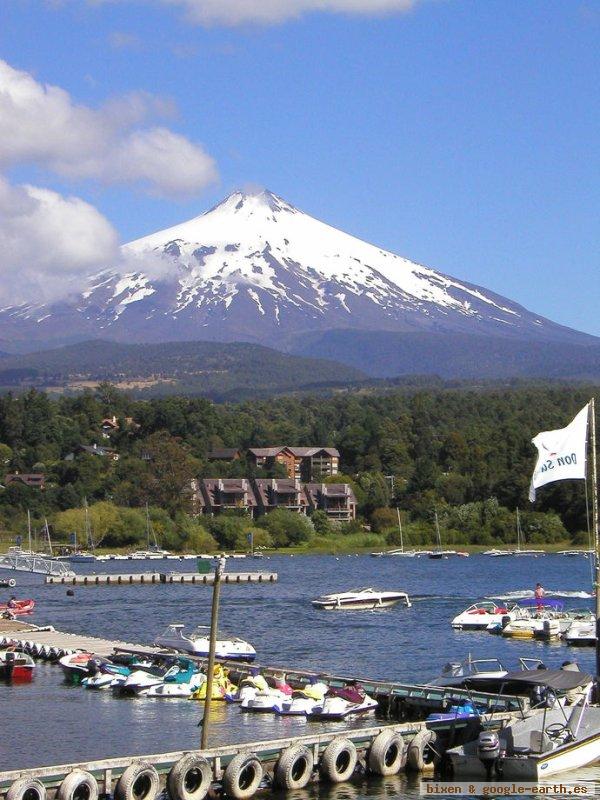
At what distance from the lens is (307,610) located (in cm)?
7344

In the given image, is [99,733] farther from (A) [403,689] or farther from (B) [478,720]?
(B) [478,720]

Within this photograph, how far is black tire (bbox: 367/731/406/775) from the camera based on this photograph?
29.4 meters

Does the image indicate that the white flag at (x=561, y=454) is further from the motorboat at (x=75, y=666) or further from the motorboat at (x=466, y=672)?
the motorboat at (x=75, y=666)

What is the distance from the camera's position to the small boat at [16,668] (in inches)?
1753

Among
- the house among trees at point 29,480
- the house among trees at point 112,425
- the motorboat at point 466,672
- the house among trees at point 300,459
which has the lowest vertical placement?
the motorboat at point 466,672

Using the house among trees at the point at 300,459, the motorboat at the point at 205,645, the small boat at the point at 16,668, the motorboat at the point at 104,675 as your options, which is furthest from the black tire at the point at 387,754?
the house among trees at the point at 300,459

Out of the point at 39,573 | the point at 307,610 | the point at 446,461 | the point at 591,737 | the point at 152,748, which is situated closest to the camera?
the point at 591,737

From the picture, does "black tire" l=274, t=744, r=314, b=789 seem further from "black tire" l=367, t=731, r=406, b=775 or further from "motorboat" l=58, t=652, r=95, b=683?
"motorboat" l=58, t=652, r=95, b=683

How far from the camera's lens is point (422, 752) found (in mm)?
29922

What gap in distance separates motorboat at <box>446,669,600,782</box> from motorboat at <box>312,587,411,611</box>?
44533mm

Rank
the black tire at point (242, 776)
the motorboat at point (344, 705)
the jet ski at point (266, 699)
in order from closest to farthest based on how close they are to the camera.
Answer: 1. the black tire at point (242, 776)
2. the motorboat at point (344, 705)
3. the jet ski at point (266, 699)

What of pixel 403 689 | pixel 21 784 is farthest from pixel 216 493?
pixel 21 784

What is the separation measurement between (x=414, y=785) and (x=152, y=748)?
710cm

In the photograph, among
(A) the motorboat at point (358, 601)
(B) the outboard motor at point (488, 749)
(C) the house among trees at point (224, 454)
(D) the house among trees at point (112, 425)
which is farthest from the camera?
(D) the house among trees at point (112, 425)
